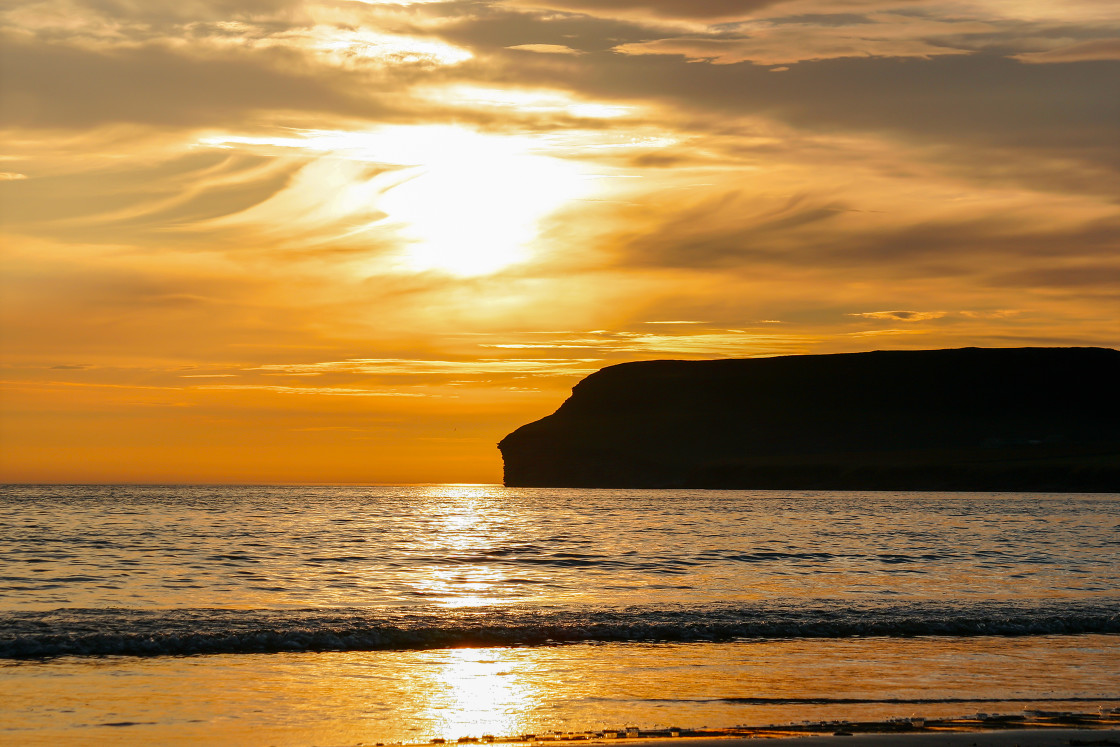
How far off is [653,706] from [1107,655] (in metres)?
10.1

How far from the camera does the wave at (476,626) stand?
19.3m

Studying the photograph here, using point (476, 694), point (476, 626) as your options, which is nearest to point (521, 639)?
point (476, 626)

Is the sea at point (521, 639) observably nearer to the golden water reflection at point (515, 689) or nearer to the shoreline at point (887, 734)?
the golden water reflection at point (515, 689)

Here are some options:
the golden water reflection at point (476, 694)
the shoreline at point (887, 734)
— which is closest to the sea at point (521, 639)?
the golden water reflection at point (476, 694)

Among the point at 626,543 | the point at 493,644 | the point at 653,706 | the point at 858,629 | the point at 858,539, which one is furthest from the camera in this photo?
the point at 858,539

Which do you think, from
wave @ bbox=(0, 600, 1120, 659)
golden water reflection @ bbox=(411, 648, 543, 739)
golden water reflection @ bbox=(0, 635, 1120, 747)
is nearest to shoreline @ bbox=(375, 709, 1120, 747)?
golden water reflection @ bbox=(0, 635, 1120, 747)

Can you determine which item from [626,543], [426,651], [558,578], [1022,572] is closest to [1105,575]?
[1022,572]

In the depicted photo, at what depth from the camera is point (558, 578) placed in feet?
103

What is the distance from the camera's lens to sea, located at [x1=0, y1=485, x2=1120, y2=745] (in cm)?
1338

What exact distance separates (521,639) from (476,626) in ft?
4.85

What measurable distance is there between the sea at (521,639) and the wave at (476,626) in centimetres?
8

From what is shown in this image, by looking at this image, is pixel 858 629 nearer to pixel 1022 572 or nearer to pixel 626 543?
pixel 1022 572

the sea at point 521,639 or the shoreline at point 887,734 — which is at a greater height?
the shoreline at point 887,734

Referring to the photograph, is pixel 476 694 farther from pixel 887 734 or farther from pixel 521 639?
pixel 887 734
